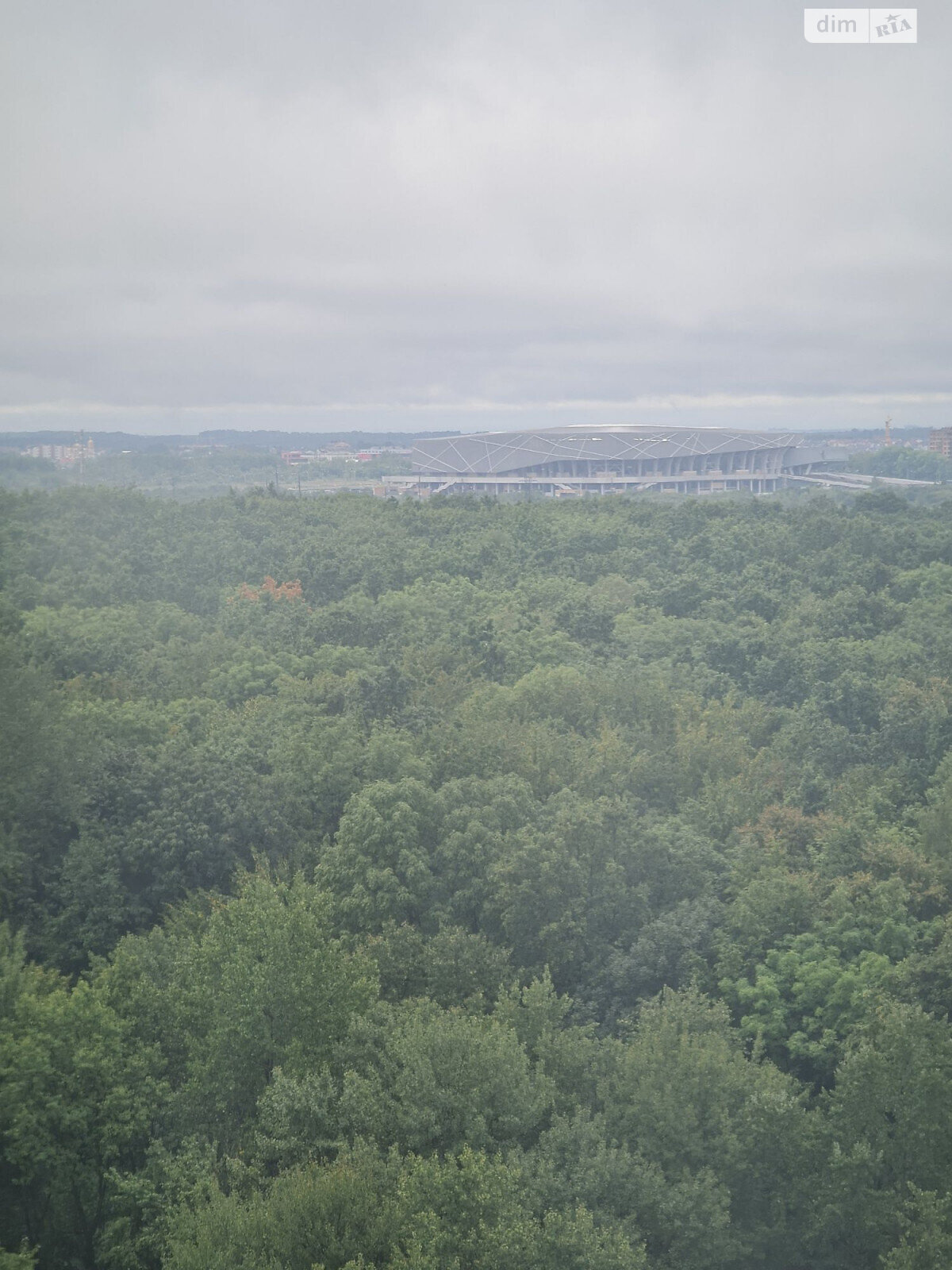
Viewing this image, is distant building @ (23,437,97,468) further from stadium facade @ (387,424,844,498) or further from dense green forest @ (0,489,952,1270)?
stadium facade @ (387,424,844,498)

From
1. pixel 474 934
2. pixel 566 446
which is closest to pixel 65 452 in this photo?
pixel 566 446

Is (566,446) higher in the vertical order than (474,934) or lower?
higher

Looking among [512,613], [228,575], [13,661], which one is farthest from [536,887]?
[228,575]

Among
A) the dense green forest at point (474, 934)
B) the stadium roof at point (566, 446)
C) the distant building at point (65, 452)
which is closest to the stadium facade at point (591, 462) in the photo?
the stadium roof at point (566, 446)

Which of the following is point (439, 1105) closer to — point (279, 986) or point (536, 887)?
Result: point (279, 986)

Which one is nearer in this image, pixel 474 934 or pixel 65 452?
pixel 474 934

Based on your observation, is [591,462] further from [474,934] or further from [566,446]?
[474,934]

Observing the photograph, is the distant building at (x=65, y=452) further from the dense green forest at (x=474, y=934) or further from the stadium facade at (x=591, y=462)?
the stadium facade at (x=591, y=462)
